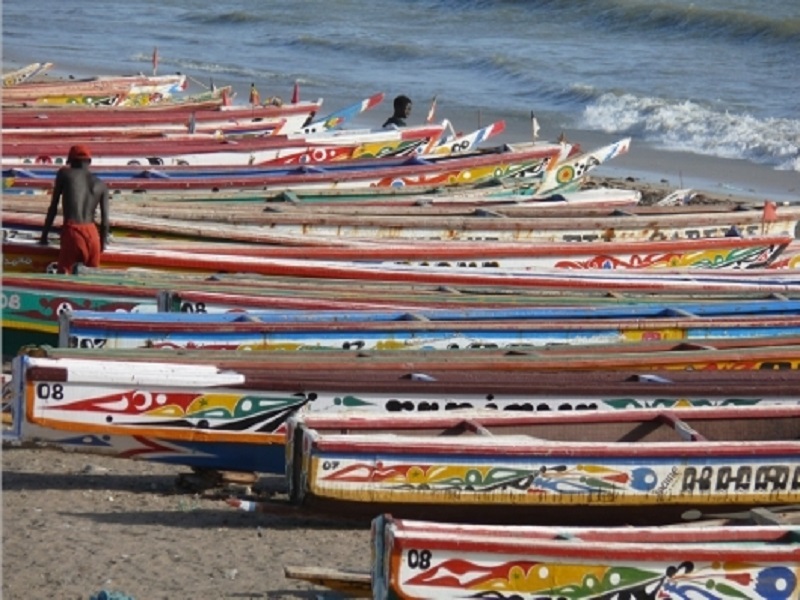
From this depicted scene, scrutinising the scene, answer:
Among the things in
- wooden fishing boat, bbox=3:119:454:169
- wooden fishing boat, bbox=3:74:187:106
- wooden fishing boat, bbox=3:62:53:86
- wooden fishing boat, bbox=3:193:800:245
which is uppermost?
wooden fishing boat, bbox=3:193:800:245

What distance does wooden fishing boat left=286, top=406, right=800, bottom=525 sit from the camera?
9492 mm

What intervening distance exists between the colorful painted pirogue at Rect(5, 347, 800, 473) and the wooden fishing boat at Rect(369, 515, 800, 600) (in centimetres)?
225

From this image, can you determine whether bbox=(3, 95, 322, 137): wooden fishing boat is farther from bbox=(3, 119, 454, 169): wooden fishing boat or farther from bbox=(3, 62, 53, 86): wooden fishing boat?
bbox=(3, 62, 53, 86): wooden fishing boat

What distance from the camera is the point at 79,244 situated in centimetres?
1381

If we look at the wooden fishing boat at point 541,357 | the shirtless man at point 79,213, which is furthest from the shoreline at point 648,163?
the wooden fishing boat at point 541,357

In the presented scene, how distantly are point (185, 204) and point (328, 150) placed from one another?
4476mm

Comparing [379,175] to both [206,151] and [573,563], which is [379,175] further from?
[573,563]

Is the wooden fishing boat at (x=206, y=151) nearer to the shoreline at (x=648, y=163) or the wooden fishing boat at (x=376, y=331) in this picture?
the shoreline at (x=648, y=163)

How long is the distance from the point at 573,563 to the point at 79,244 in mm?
6798

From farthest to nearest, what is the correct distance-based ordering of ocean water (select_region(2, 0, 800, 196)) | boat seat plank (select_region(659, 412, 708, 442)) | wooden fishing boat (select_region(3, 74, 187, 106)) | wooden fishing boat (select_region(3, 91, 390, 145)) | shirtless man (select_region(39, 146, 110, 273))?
ocean water (select_region(2, 0, 800, 196)) → wooden fishing boat (select_region(3, 74, 187, 106)) → wooden fishing boat (select_region(3, 91, 390, 145)) → shirtless man (select_region(39, 146, 110, 273)) → boat seat plank (select_region(659, 412, 708, 442))

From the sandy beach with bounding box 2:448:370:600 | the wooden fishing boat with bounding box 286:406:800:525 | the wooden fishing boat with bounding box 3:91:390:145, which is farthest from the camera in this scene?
the wooden fishing boat with bounding box 3:91:390:145

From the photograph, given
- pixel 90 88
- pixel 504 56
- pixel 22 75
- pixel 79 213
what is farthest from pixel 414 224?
pixel 504 56

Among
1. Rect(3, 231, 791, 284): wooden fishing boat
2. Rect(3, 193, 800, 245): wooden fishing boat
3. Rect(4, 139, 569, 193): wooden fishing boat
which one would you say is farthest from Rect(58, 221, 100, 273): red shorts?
Rect(4, 139, 569, 193): wooden fishing boat

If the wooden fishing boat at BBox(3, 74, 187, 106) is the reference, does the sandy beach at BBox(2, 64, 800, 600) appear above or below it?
above
